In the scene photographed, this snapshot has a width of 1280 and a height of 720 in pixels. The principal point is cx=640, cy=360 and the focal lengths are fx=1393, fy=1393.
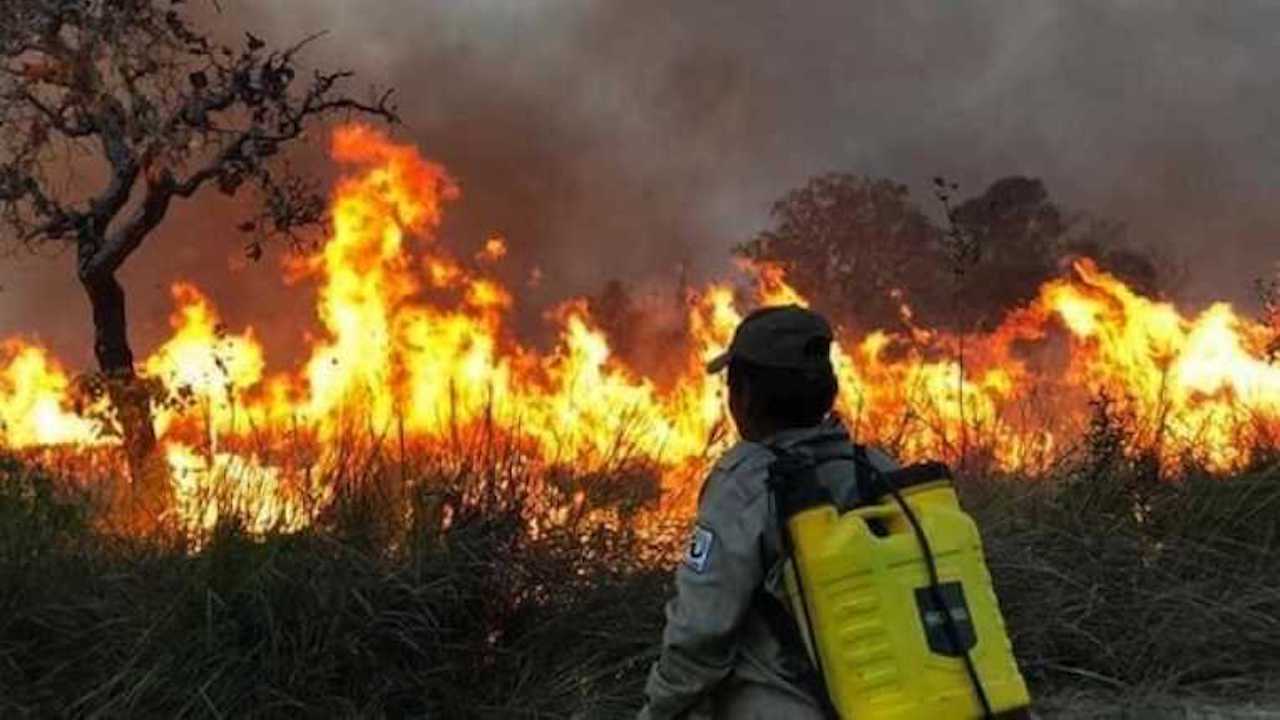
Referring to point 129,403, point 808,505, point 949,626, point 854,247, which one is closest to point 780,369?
point 808,505

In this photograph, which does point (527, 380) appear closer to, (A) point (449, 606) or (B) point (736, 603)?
(A) point (449, 606)

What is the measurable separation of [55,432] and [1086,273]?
25.2 ft

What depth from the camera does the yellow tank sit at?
2.25 m

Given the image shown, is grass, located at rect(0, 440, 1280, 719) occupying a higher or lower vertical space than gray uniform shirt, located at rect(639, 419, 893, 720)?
higher

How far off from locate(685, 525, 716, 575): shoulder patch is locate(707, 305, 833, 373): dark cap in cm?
31

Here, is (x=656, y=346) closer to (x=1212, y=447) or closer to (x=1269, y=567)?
(x=1212, y=447)

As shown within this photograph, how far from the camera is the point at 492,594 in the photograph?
196 inches

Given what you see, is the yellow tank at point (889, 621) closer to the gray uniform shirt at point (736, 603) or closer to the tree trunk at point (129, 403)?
the gray uniform shirt at point (736, 603)

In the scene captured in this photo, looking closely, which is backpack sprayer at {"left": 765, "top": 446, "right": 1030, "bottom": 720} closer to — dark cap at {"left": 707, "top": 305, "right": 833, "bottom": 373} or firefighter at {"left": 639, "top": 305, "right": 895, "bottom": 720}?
firefighter at {"left": 639, "top": 305, "right": 895, "bottom": 720}

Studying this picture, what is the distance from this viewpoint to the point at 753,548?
7.64ft

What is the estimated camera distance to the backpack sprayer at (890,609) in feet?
7.39

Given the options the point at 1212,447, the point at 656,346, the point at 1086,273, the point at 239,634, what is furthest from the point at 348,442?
the point at 656,346

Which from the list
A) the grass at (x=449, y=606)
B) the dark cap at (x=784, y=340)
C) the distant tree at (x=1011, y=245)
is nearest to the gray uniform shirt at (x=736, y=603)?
the dark cap at (x=784, y=340)

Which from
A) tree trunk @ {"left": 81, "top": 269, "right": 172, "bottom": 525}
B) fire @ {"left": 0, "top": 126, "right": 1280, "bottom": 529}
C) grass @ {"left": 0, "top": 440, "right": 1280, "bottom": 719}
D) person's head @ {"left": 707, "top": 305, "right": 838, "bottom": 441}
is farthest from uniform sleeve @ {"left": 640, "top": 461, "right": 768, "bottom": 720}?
tree trunk @ {"left": 81, "top": 269, "right": 172, "bottom": 525}
